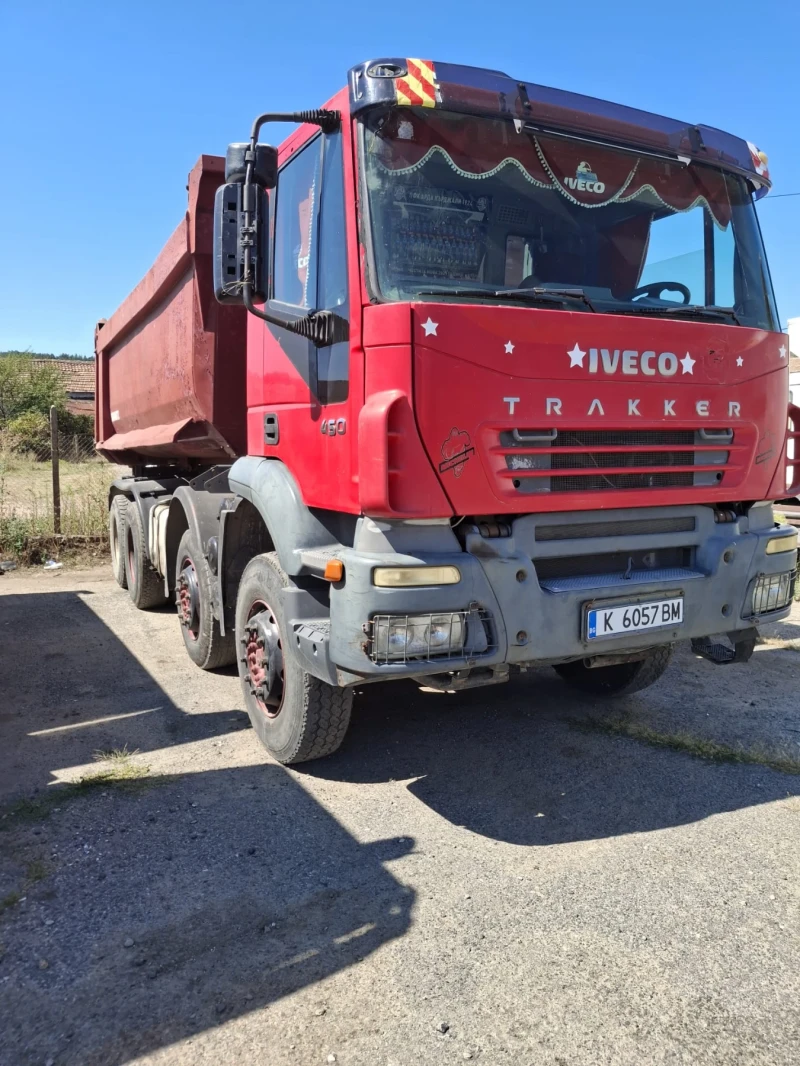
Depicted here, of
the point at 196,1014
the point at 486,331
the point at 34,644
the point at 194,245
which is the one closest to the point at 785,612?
the point at 486,331

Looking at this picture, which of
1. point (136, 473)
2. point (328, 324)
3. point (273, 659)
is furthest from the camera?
point (136, 473)

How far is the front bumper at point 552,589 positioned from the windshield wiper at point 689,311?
871mm

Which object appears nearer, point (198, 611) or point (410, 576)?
point (410, 576)

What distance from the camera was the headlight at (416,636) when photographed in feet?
9.65

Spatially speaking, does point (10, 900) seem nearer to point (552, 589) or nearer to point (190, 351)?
point (552, 589)

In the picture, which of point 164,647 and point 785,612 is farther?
point 164,647

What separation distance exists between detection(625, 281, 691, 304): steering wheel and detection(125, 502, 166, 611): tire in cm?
500

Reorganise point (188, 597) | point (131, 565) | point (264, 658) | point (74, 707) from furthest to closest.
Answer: point (131, 565) → point (188, 597) → point (74, 707) → point (264, 658)

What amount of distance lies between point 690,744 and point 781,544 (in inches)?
46.0

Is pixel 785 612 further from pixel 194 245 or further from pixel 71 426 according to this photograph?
pixel 71 426

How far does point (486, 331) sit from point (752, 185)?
2.00 m

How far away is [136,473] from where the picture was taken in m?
8.41

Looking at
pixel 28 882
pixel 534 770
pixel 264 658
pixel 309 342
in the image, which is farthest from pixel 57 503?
pixel 534 770

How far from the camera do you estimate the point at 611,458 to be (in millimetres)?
3340
